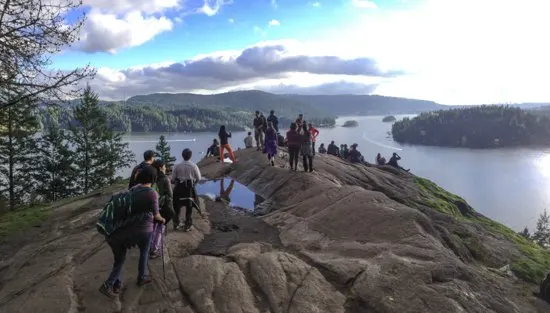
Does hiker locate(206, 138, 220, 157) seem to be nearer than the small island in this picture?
Yes

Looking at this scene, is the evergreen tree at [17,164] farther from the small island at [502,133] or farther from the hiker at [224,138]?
the small island at [502,133]

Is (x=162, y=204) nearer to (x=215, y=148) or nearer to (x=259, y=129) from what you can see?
(x=259, y=129)

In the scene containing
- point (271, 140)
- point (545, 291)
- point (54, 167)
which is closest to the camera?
point (545, 291)

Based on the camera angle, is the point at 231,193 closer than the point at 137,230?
No

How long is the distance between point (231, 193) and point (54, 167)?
3380cm

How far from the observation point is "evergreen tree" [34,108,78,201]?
1716 inches

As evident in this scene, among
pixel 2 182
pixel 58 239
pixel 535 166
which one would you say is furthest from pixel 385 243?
pixel 535 166

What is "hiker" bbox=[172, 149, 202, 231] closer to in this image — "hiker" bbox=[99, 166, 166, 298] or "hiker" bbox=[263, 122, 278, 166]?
"hiker" bbox=[99, 166, 166, 298]

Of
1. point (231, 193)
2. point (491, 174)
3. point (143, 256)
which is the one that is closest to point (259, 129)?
point (231, 193)

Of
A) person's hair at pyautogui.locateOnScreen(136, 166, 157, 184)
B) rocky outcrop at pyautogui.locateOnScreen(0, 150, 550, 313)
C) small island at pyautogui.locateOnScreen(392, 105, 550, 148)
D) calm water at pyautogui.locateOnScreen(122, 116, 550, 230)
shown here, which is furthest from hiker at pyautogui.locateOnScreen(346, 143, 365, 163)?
small island at pyautogui.locateOnScreen(392, 105, 550, 148)

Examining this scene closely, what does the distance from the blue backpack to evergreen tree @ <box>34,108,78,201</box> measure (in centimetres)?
4158

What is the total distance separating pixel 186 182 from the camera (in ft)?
37.1

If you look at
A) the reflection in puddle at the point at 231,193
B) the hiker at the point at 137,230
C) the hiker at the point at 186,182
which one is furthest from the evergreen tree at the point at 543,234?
the hiker at the point at 137,230

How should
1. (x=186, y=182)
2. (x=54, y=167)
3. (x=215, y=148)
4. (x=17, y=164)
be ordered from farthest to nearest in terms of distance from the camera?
1. (x=54, y=167)
2. (x=17, y=164)
3. (x=215, y=148)
4. (x=186, y=182)
